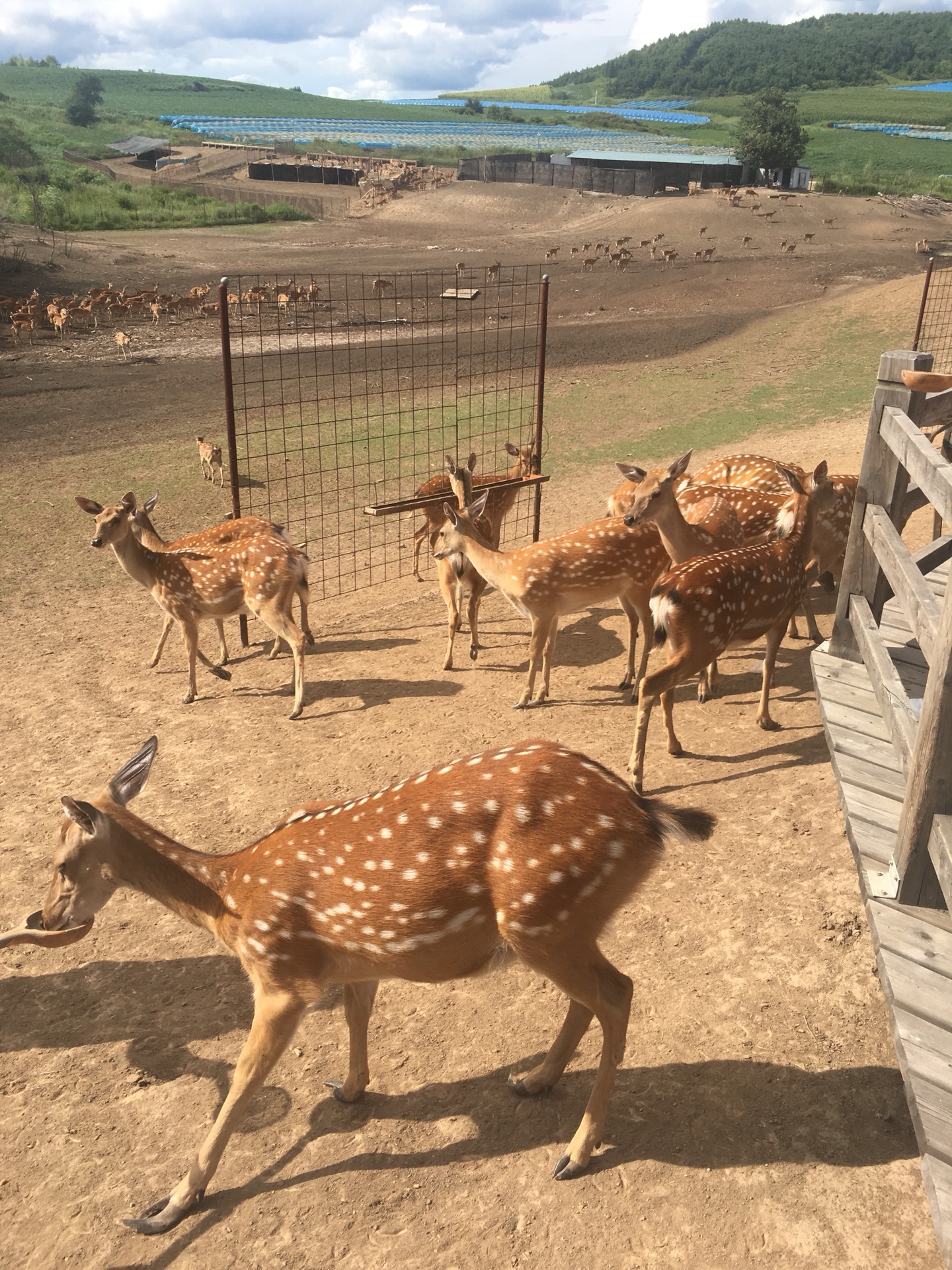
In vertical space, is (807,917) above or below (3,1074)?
above

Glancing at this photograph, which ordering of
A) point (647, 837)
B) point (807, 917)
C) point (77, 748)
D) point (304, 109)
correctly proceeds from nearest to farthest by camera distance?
point (647, 837) → point (807, 917) → point (77, 748) → point (304, 109)

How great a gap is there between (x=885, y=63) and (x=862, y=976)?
717 feet

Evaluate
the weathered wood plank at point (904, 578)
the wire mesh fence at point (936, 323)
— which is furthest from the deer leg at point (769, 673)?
the wire mesh fence at point (936, 323)

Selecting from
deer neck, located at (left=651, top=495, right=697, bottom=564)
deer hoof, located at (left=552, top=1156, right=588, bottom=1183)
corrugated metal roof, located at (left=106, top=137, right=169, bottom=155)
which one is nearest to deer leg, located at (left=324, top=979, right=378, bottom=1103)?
deer hoof, located at (left=552, top=1156, right=588, bottom=1183)

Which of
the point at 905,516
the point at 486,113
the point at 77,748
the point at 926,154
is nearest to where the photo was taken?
the point at 905,516

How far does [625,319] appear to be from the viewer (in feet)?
86.1

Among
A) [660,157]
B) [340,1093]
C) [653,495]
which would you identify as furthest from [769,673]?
[660,157]

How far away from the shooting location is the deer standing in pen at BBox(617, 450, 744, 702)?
7590 mm

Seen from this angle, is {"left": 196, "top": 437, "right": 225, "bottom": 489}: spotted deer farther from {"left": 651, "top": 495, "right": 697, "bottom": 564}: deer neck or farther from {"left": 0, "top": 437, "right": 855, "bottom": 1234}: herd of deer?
{"left": 0, "top": 437, "right": 855, "bottom": 1234}: herd of deer

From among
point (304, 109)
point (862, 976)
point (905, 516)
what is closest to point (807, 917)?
point (862, 976)

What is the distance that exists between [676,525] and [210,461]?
758cm

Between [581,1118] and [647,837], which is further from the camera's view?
[581,1118]

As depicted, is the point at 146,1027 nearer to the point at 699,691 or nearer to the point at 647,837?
the point at 647,837

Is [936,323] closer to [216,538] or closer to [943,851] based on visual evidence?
[216,538]
